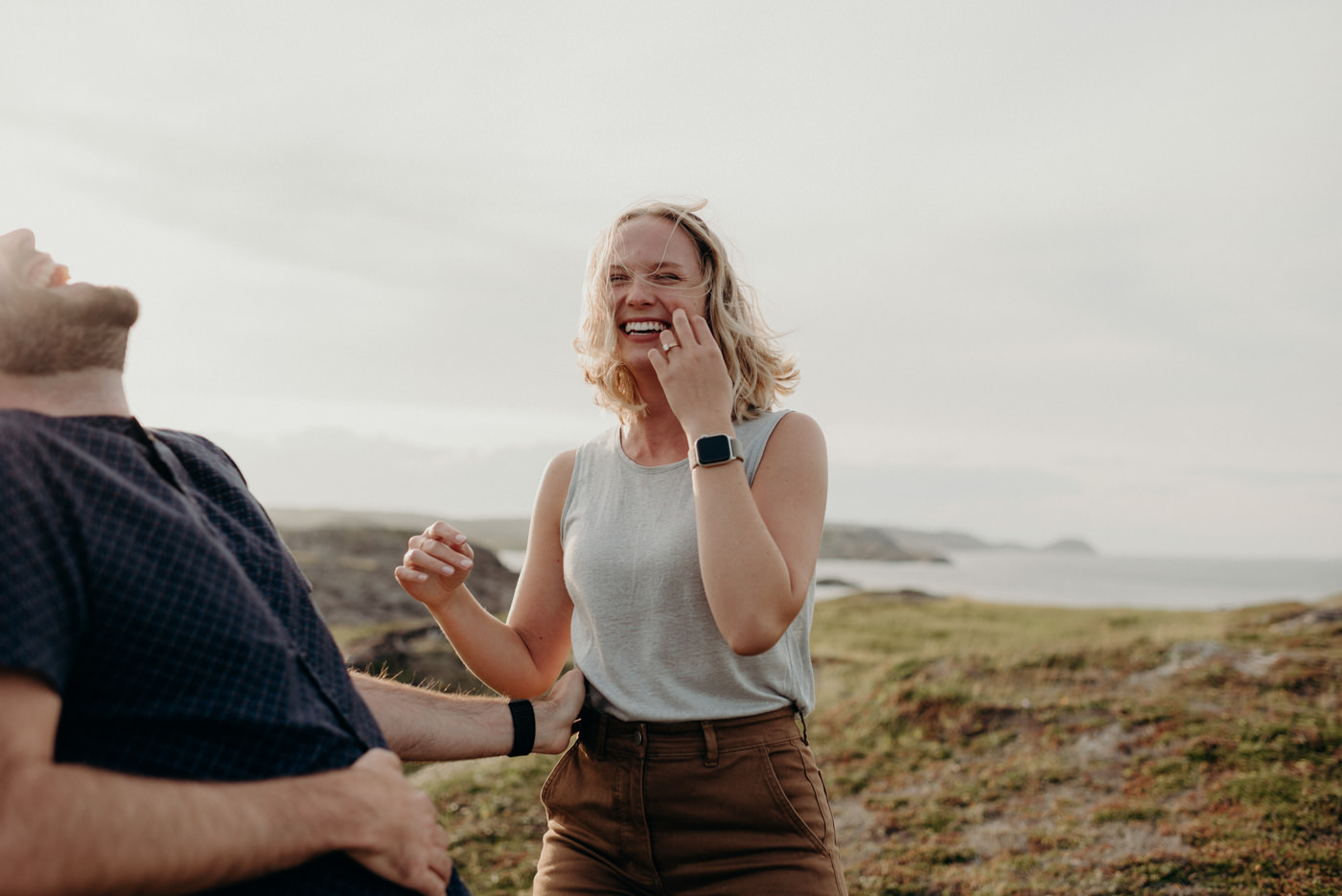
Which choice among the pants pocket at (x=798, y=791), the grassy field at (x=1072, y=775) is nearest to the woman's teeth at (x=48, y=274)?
the pants pocket at (x=798, y=791)

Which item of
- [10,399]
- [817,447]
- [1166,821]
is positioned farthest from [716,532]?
[1166,821]

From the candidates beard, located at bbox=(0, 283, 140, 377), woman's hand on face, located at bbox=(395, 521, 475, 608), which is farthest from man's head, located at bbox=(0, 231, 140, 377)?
woman's hand on face, located at bbox=(395, 521, 475, 608)

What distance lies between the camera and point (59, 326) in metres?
1.85

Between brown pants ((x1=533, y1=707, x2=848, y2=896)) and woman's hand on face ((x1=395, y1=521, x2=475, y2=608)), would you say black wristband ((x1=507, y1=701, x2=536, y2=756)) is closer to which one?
brown pants ((x1=533, y1=707, x2=848, y2=896))

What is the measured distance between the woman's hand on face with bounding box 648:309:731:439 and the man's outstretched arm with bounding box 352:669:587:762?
3.38 feet

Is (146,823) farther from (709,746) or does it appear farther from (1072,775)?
(1072,775)

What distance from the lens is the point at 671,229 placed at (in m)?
3.20

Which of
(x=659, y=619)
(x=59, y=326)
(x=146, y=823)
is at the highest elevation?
(x=59, y=326)

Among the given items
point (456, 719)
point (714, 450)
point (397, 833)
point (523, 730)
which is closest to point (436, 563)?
point (456, 719)

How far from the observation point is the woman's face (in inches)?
124

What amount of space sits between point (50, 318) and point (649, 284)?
1836 mm

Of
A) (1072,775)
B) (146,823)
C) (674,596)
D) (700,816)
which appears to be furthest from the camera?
(1072,775)

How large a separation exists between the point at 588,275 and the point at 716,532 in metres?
1.30

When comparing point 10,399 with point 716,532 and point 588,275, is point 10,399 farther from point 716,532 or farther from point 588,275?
point 588,275
